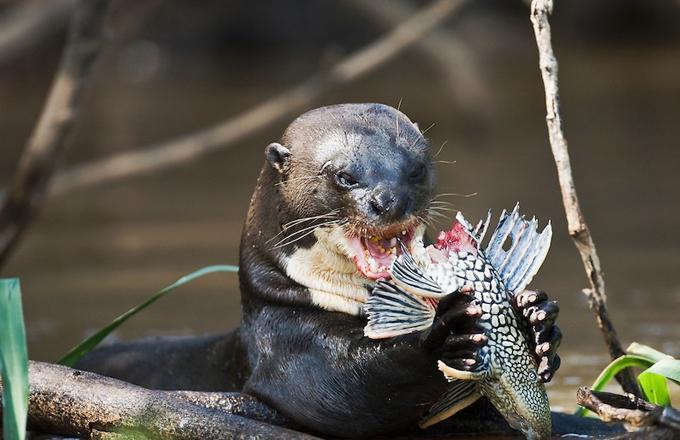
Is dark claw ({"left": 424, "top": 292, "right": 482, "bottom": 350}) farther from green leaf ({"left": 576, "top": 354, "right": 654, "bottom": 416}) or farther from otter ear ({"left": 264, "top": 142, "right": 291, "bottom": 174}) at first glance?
otter ear ({"left": 264, "top": 142, "right": 291, "bottom": 174})

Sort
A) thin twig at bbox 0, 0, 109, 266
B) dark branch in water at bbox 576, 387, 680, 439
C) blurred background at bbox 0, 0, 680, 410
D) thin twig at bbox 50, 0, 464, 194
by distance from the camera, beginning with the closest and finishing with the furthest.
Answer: dark branch in water at bbox 576, 387, 680, 439 < thin twig at bbox 0, 0, 109, 266 < blurred background at bbox 0, 0, 680, 410 < thin twig at bbox 50, 0, 464, 194

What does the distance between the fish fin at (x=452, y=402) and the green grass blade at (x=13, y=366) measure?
0.88m

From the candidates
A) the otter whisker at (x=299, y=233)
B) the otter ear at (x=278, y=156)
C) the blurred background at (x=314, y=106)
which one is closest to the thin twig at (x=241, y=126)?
the blurred background at (x=314, y=106)

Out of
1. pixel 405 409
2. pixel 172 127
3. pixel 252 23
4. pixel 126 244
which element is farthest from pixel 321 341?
pixel 252 23

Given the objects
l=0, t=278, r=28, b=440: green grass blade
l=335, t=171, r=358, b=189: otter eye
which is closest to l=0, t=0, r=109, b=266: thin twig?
l=335, t=171, r=358, b=189: otter eye

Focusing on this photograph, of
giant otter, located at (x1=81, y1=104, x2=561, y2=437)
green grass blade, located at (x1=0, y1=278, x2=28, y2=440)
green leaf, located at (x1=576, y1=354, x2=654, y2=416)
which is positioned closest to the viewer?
green grass blade, located at (x1=0, y1=278, x2=28, y2=440)

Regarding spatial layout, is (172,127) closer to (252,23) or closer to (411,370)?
(252,23)

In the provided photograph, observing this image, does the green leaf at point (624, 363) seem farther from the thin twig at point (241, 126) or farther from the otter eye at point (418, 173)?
the thin twig at point (241, 126)

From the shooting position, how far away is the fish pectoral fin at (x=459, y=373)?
2826 millimetres

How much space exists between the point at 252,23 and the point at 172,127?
8.07 metres

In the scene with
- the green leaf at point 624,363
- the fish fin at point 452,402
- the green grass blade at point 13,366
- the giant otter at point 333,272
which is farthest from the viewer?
the green leaf at point 624,363

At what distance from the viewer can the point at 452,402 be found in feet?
10.3

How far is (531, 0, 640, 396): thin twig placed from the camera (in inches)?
133

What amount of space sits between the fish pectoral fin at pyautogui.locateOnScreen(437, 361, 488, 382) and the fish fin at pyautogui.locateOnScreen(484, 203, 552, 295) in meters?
0.20
